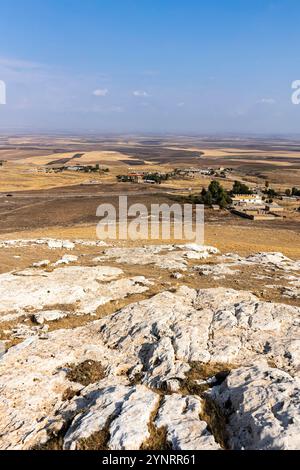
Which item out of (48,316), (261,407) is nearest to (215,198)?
(48,316)

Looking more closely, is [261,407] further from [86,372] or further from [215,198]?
[215,198]

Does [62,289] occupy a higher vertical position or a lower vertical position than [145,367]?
higher

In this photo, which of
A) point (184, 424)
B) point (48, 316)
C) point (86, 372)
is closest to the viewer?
point (184, 424)

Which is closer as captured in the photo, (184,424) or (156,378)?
(184,424)

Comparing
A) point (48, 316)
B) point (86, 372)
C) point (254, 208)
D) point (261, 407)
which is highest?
point (261, 407)

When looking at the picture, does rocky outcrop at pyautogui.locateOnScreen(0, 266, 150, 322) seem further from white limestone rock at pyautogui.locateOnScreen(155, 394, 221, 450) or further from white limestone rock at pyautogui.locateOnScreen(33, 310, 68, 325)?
white limestone rock at pyautogui.locateOnScreen(155, 394, 221, 450)

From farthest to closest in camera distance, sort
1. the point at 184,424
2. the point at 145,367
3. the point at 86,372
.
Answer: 1. the point at 145,367
2. the point at 86,372
3. the point at 184,424

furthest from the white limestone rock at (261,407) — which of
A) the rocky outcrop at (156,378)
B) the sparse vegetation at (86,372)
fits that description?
the sparse vegetation at (86,372)
